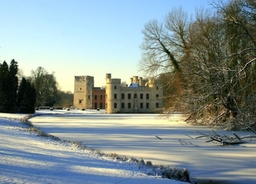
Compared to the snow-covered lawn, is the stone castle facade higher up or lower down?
higher up

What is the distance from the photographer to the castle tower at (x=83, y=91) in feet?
302

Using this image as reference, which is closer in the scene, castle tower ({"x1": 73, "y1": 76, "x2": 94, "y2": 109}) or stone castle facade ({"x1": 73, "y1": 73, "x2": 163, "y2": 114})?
stone castle facade ({"x1": 73, "y1": 73, "x2": 163, "y2": 114})

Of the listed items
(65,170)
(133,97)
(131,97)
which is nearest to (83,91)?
(131,97)

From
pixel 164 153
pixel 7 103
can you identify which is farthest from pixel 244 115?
pixel 7 103

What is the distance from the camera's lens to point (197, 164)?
9.51 metres

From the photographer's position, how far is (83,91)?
302ft

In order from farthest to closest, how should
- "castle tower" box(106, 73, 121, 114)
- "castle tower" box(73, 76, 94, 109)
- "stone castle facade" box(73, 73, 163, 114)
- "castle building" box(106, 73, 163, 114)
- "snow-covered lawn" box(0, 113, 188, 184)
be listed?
"castle tower" box(73, 76, 94, 109) → "castle building" box(106, 73, 163, 114) → "stone castle facade" box(73, 73, 163, 114) → "castle tower" box(106, 73, 121, 114) → "snow-covered lawn" box(0, 113, 188, 184)

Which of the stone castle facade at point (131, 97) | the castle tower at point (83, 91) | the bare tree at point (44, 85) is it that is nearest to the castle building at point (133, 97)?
the stone castle facade at point (131, 97)

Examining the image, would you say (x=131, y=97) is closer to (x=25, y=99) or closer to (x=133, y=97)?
(x=133, y=97)

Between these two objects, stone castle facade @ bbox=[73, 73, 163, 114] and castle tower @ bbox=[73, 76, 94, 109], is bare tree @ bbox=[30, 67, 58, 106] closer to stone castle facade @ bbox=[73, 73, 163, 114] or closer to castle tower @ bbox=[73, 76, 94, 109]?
castle tower @ bbox=[73, 76, 94, 109]

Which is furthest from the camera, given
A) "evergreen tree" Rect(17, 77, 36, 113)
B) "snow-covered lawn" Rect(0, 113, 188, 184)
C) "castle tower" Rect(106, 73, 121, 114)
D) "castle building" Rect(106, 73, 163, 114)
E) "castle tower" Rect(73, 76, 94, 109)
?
"castle tower" Rect(73, 76, 94, 109)

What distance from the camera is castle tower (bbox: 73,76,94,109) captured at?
302ft

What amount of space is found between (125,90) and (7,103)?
3405 centimetres

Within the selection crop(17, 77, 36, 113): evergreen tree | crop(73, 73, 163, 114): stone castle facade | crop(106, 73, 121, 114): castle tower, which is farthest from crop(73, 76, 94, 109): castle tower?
crop(17, 77, 36, 113): evergreen tree
